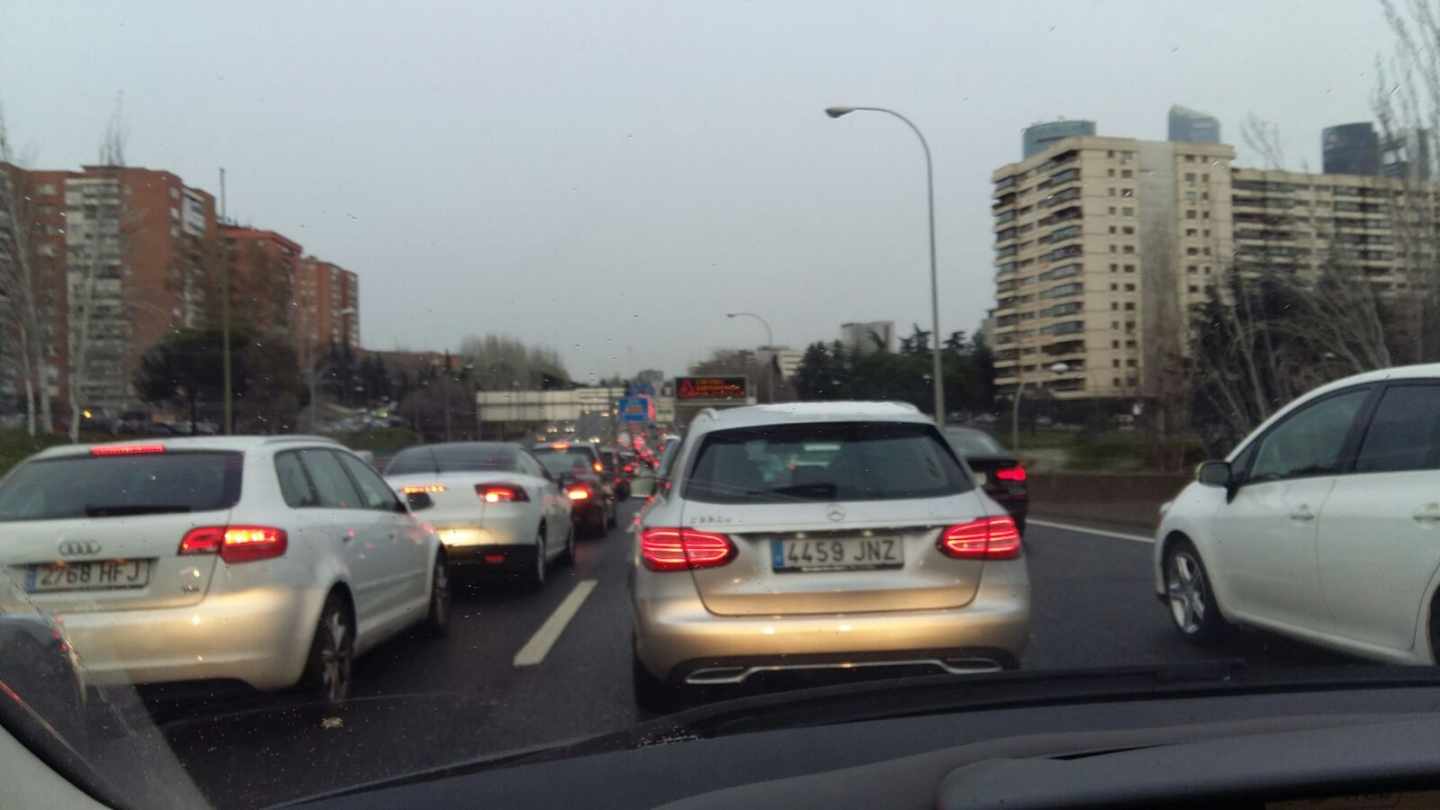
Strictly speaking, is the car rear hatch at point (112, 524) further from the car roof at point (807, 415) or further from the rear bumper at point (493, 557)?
the rear bumper at point (493, 557)

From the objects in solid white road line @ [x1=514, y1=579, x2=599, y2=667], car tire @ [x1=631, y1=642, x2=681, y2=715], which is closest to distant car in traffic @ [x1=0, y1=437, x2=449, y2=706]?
solid white road line @ [x1=514, y1=579, x2=599, y2=667]

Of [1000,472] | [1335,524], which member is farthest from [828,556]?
[1000,472]

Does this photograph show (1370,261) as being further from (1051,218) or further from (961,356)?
(961,356)

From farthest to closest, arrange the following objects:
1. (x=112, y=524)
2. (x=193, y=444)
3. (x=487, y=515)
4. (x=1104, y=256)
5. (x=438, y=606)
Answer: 1. (x=1104, y=256)
2. (x=487, y=515)
3. (x=438, y=606)
4. (x=193, y=444)
5. (x=112, y=524)

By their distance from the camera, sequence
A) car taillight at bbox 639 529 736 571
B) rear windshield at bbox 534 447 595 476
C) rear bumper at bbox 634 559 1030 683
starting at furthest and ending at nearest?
rear windshield at bbox 534 447 595 476 < car taillight at bbox 639 529 736 571 < rear bumper at bbox 634 559 1030 683

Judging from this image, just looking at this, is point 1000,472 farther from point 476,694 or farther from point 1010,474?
point 476,694

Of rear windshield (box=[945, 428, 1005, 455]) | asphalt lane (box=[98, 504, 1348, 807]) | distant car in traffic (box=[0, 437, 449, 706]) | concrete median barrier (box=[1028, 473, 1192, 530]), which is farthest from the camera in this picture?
concrete median barrier (box=[1028, 473, 1192, 530])

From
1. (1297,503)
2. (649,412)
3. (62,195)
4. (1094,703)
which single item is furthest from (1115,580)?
(649,412)

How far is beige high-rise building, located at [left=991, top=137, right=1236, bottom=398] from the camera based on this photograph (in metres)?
13.2

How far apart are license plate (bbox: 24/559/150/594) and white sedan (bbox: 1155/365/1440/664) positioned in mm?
5352

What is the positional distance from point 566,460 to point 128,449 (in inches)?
431

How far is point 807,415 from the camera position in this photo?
5.14 m

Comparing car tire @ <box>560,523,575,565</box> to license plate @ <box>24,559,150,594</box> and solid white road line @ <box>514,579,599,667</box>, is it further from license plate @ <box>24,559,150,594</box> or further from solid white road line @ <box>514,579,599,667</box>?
license plate @ <box>24,559,150,594</box>

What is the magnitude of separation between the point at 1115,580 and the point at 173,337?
9406mm
